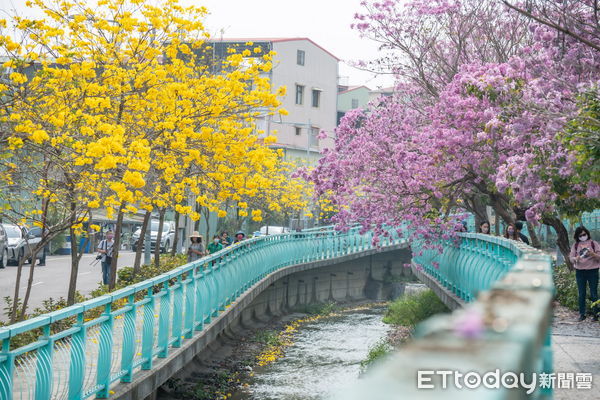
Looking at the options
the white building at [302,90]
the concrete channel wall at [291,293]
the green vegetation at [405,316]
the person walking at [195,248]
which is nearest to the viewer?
the concrete channel wall at [291,293]

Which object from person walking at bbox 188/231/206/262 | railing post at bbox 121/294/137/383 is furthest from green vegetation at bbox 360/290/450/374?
railing post at bbox 121/294/137/383

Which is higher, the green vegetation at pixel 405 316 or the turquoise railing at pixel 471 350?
the turquoise railing at pixel 471 350

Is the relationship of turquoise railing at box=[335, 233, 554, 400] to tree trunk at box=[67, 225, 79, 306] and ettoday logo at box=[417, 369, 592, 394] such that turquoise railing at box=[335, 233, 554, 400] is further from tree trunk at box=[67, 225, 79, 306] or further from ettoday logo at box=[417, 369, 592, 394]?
tree trunk at box=[67, 225, 79, 306]

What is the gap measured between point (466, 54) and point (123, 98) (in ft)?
25.5

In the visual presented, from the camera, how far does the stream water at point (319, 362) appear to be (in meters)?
16.1

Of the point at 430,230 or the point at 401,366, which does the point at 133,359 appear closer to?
the point at 401,366

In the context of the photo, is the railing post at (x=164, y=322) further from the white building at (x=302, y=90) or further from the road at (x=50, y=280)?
the white building at (x=302, y=90)

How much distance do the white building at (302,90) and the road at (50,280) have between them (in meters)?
25.4

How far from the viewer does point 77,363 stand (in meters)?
7.48

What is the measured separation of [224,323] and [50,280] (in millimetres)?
14405

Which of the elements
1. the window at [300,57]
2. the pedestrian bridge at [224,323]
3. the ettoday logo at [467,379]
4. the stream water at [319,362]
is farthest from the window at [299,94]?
the ettoday logo at [467,379]

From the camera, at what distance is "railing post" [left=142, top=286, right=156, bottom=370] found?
9.95m

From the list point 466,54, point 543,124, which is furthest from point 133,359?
point 466,54

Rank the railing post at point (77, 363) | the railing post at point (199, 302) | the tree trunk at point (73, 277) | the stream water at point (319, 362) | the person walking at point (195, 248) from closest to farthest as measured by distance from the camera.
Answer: the railing post at point (77, 363) → the railing post at point (199, 302) → the stream water at point (319, 362) → the tree trunk at point (73, 277) → the person walking at point (195, 248)
